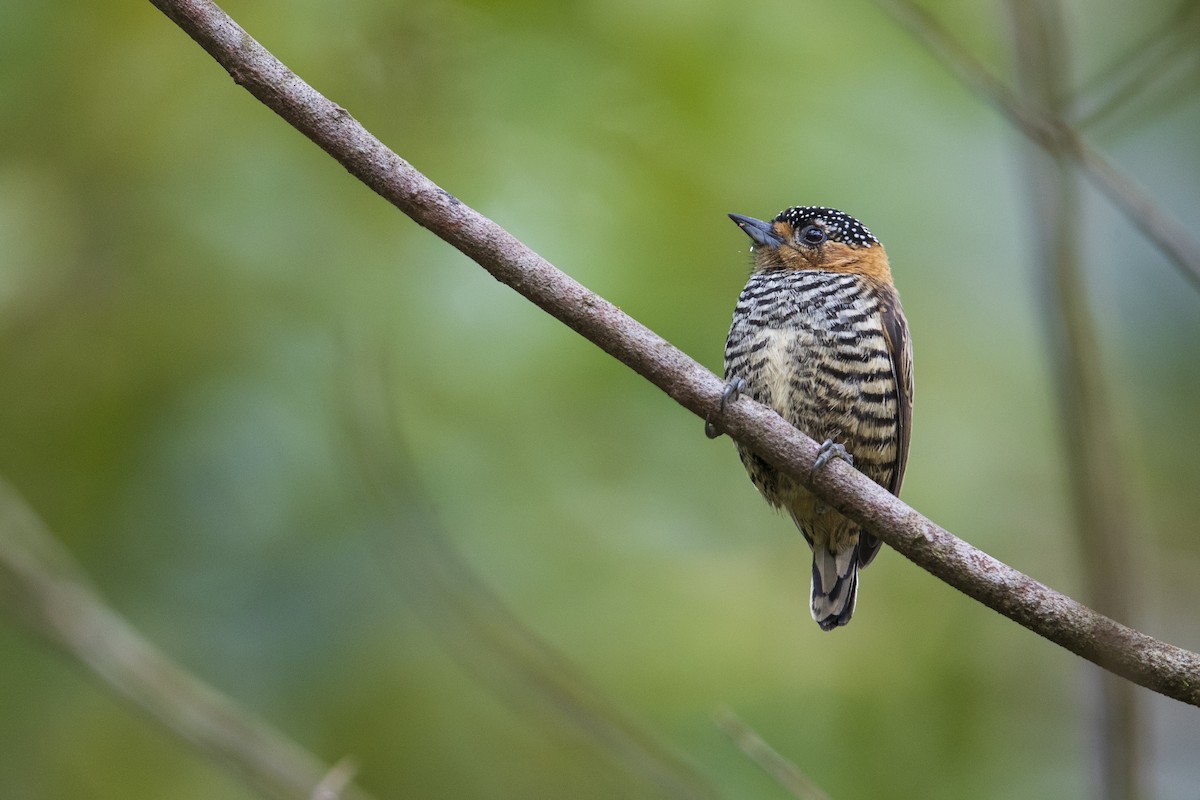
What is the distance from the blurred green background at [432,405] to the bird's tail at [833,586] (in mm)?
279

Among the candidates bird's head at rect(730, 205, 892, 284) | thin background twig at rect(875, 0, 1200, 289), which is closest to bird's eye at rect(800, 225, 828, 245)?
bird's head at rect(730, 205, 892, 284)

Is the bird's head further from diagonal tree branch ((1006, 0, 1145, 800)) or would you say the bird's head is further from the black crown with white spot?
diagonal tree branch ((1006, 0, 1145, 800))

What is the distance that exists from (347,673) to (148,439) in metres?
0.86

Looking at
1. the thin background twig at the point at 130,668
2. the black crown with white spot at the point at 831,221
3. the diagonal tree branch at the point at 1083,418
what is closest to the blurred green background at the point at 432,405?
the black crown with white spot at the point at 831,221

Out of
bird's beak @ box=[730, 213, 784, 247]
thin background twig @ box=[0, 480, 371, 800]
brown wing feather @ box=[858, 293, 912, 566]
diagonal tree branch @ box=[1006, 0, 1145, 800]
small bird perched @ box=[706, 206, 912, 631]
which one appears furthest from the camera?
bird's beak @ box=[730, 213, 784, 247]

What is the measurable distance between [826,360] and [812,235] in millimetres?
547

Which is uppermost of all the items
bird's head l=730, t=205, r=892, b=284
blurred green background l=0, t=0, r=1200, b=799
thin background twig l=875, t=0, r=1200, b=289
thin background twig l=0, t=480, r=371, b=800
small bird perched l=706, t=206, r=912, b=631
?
thin background twig l=875, t=0, r=1200, b=289

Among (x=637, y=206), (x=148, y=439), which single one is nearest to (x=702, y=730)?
(x=637, y=206)

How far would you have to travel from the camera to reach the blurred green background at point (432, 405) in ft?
12.0

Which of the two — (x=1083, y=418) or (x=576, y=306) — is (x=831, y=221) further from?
(x=1083, y=418)

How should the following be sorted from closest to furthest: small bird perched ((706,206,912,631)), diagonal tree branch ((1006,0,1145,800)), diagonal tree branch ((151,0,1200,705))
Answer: diagonal tree branch ((1006,0,1145,800)) → diagonal tree branch ((151,0,1200,705)) → small bird perched ((706,206,912,631))

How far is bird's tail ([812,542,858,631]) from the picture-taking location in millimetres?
3676

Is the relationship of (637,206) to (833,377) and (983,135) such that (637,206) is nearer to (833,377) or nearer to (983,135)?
(833,377)

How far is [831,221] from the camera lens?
3896 mm
